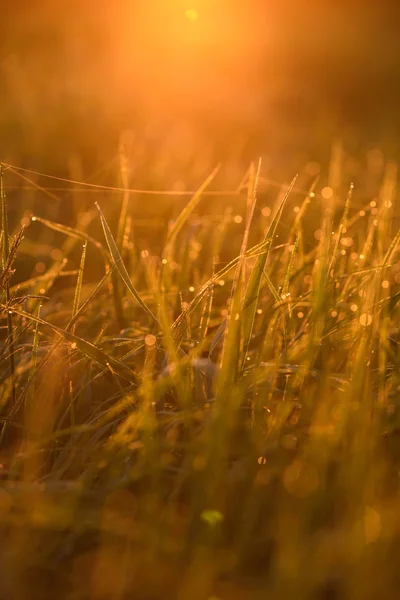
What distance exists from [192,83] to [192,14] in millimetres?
3282

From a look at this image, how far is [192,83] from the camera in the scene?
19.0 ft

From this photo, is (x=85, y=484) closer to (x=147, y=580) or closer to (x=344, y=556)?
(x=147, y=580)

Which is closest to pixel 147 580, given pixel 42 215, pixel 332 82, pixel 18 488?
pixel 18 488

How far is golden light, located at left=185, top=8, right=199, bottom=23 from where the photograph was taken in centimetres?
848

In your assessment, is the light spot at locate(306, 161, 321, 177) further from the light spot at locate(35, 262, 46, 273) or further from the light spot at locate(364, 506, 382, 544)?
the light spot at locate(364, 506, 382, 544)

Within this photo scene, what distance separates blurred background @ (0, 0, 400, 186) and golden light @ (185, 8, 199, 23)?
0.03 m

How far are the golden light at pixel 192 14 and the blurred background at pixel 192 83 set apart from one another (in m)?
0.03

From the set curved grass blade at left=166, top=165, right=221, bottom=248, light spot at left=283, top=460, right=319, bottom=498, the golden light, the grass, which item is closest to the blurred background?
the golden light

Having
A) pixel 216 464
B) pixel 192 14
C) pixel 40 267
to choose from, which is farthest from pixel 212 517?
pixel 192 14

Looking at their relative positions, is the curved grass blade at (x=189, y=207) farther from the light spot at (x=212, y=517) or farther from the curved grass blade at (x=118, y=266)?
the light spot at (x=212, y=517)

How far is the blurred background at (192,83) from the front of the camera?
3229mm

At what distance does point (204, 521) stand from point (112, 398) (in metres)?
0.32

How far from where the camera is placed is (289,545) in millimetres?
725

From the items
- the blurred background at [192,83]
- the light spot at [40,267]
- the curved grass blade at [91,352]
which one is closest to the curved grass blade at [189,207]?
the curved grass blade at [91,352]
